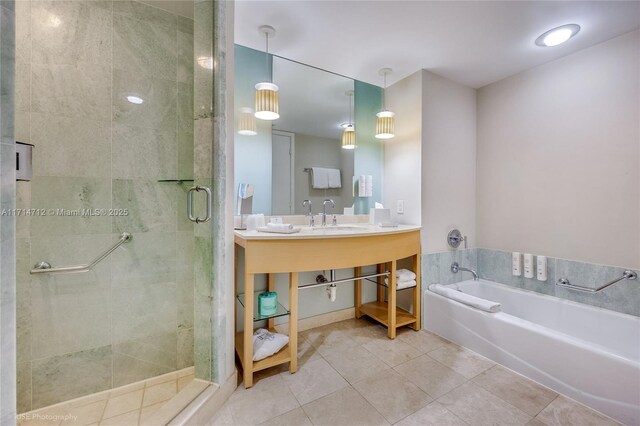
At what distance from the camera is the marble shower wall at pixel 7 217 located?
63cm

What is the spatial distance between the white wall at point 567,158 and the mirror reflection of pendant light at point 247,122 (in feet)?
7.11

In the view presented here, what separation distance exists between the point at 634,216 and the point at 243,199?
8.53 ft

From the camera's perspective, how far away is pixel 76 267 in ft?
4.60

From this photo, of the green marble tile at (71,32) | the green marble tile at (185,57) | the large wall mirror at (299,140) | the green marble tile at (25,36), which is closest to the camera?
the green marble tile at (25,36)

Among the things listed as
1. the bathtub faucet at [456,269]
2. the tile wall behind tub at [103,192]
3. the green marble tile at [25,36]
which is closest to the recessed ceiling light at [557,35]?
the bathtub faucet at [456,269]

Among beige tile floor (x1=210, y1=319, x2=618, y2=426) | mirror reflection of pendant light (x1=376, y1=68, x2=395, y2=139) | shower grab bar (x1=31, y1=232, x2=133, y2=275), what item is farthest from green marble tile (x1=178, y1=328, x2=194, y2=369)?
mirror reflection of pendant light (x1=376, y1=68, x2=395, y2=139)

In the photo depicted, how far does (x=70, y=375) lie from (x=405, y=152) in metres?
2.72

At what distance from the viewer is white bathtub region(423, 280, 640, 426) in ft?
4.25

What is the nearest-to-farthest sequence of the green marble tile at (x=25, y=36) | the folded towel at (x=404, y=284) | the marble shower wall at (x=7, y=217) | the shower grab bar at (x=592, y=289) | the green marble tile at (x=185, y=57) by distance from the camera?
the marble shower wall at (x=7, y=217) → the green marble tile at (x=25, y=36) → the green marble tile at (x=185, y=57) → the shower grab bar at (x=592, y=289) → the folded towel at (x=404, y=284)

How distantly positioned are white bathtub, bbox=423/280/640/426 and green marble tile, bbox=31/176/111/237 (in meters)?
2.37

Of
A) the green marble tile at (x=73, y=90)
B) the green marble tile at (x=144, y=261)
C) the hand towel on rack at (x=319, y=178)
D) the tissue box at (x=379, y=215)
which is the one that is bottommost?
the green marble tile at (x=144, y=261)

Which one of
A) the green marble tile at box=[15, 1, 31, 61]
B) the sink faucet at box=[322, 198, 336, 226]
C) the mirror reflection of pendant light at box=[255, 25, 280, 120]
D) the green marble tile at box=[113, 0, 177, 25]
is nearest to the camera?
the green marble tile at box=[15, 1, 31, 61]

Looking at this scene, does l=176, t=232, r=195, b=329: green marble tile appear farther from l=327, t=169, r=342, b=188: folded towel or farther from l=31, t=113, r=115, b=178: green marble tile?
l=327, t=169, r=342, b=188: folded towel

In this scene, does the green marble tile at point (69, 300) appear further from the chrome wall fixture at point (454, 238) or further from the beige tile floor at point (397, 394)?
the chrome wall fixture at point (454, 238)
